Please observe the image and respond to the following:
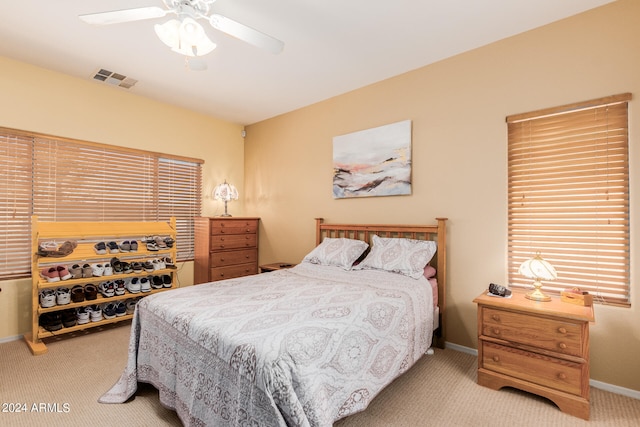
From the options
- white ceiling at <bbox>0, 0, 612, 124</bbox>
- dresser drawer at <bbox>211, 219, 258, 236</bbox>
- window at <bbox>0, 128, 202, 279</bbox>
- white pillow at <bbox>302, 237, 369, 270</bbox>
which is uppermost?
white ceiling at <bbox>0, 0, 612, 124</bbox>

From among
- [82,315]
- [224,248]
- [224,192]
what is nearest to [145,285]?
[82,315]

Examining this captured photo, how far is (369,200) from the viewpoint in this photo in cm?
349

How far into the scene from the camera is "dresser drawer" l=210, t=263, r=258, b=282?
404cm

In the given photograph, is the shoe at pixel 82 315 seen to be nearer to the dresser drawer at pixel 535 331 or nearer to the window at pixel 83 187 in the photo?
the window at pixel 83 187

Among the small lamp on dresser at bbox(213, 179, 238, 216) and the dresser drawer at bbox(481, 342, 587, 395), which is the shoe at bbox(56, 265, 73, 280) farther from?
the dresser drawer at bbox(481, 342, 587, 395)

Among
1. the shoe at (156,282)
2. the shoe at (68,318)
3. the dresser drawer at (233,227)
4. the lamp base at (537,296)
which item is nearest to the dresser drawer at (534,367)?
the lamp base at (537,296)

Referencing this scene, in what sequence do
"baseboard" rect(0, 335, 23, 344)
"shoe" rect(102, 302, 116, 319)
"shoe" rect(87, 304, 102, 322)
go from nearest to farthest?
"baseboard" rect(0, 335, 23, 344)
"shoe" rect(87, 304, 102, 322)
"shoe" rect(102, 302, 116, 319)

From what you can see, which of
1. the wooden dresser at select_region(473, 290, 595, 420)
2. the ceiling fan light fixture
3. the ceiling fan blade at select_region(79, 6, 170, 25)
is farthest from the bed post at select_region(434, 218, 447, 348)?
the ceiling fan blade at select_region(79, 6, 170, 25)

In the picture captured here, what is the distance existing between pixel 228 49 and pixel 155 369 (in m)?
2.60

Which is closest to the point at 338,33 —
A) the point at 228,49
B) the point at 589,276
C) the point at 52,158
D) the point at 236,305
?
the point at 228,49

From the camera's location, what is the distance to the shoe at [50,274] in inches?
115

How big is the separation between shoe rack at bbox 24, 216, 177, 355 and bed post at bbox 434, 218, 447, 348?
2954 millimetres

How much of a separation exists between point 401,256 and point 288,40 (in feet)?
7.00

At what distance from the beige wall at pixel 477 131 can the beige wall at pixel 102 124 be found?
1.45m
